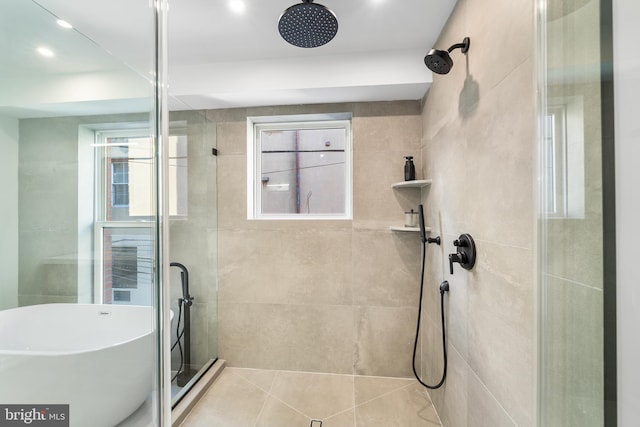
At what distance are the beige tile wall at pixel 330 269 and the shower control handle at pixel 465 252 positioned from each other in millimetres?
697

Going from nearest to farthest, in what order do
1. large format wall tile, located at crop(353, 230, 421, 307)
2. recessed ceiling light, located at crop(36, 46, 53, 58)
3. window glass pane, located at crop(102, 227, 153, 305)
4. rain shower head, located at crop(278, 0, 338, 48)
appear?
rain shower head, located at crop(278, 0, 338, 48) < recessed ceiling light, located at crop(36, 46, 53, 58) < window glass pane, located at crop(102, 227, 153, 305) < large format wall tile, located at crop(353, 230, 421, 307)

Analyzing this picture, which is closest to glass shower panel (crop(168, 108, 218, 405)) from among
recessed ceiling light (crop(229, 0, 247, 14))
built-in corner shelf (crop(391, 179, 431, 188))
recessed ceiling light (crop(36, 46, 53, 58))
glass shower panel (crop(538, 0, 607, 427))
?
recessed ceiling light (crop(36, 46, 53, 58))

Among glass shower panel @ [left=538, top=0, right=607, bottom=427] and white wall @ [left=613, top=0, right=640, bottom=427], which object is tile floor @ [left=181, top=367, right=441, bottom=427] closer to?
glass shower panel @ [left=538, top=0, right=607, bottom=427]

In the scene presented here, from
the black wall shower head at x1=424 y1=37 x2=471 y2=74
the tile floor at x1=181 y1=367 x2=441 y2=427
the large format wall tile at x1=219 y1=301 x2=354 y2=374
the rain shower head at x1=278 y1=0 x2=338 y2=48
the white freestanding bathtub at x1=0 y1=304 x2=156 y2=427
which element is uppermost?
the rain shower head at x1=278 y1=0 x2=338 y2=48

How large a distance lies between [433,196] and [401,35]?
3.10ft

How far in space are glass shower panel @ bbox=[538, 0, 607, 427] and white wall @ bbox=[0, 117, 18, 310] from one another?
179 cm

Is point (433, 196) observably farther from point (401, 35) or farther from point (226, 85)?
point (226, 85)

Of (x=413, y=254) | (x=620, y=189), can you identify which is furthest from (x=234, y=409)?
(x=620, y=189)

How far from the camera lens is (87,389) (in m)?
1.05

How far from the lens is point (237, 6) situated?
1.19 m

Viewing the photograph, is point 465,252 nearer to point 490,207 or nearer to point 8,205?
point 490,207

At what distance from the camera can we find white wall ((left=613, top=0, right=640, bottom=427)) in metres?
0.39

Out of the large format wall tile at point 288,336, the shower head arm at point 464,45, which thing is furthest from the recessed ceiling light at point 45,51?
the shower head arm at point 464,45

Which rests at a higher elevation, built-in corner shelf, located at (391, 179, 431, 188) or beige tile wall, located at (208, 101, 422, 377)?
built-in corner shelf, located at (391, 179, 431, 188)
